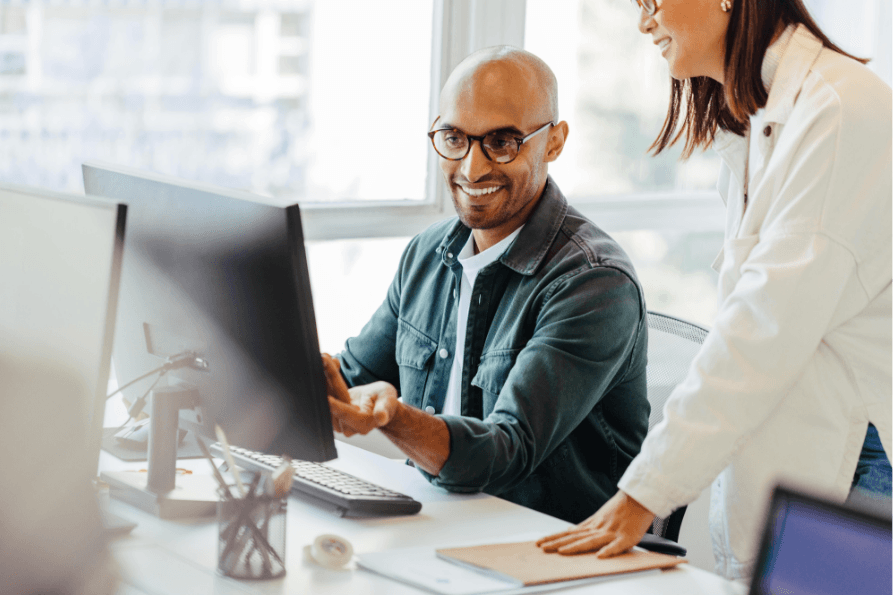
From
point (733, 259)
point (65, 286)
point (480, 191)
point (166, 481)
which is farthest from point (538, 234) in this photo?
point (65, 286)

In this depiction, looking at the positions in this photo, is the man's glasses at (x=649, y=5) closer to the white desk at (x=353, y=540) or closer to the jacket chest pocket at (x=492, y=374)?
the jacket chest pocket at (x=492, y=374)

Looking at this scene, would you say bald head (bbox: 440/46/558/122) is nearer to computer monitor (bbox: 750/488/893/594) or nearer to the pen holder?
the pen holder

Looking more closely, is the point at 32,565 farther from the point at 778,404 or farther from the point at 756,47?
the point at 756,47

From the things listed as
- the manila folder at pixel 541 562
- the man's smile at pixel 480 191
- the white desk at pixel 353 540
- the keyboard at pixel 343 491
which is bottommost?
the white desk at pixel 353 540

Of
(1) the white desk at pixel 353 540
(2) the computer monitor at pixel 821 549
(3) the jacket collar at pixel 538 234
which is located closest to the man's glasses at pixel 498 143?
(3) the jacket collar at pixel 538 234

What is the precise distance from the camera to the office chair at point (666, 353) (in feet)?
6.23

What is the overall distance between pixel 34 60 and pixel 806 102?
5.06 ft

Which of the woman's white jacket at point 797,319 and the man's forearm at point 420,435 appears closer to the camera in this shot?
the woman's white jacket at point 797,319

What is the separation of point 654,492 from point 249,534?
521 mm

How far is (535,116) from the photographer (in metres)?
1.86

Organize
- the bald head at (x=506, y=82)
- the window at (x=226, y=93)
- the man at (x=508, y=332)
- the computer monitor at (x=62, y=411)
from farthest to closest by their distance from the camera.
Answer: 1. the window at (x=226, y=93)
2. the bald head at (x=506, y=82)
3. the man at (x=508, y=332)
4. the computer monitor at (x=62, y=411)

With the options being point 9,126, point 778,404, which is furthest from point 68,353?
point 9,126

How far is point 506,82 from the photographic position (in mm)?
1849

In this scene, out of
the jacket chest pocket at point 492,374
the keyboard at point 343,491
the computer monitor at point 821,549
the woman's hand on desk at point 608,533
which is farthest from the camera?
the jacket chest pocket at point 492,374
